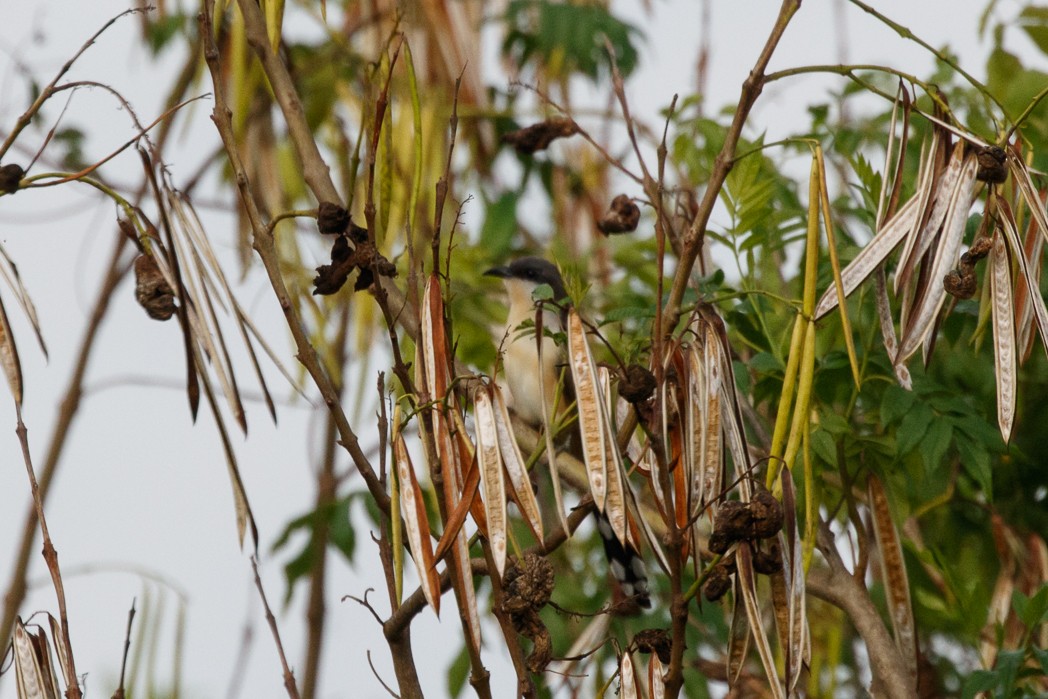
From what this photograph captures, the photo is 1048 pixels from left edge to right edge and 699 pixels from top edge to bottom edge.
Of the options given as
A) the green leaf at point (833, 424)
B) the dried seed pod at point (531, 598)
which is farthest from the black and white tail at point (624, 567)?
the dried seed pod at point (531, 598)

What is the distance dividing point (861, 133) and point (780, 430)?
7.59 ft

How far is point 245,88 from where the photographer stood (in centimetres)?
388

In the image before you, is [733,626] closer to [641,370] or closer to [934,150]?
[641,370]

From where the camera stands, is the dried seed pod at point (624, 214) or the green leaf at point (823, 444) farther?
the green leaf at point (823, 444)

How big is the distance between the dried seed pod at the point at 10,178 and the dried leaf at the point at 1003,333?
58.7 inches

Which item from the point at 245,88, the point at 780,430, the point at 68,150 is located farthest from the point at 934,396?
the point at 68,150

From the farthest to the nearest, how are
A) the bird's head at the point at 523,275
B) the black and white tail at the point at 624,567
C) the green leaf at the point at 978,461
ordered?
→ the bird's head at the point at 523,275 → the black and white tail at the point at 624,567 → the green leaf at the point at 978,461

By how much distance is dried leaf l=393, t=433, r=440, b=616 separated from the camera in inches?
67.3

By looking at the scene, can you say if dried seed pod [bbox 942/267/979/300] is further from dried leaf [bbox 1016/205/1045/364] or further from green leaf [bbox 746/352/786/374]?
green leaf [bbox 746/352/786/374]

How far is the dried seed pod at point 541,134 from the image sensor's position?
2975mm

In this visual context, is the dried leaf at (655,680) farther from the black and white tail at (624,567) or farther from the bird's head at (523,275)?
the bird's head at (523,275)

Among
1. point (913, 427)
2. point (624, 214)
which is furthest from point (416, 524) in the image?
point (913, 427)

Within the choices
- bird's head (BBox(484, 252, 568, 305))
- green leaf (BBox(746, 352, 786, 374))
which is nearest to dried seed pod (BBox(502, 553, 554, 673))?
green leaf (BBox(746, 352, 786, 374))

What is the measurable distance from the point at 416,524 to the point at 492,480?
12 centimetres
